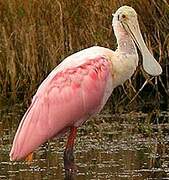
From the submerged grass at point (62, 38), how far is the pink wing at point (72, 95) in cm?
357

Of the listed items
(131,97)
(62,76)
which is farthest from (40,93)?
(131,97)

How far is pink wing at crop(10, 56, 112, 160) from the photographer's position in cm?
927

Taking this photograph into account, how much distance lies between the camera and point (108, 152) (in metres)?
10.0

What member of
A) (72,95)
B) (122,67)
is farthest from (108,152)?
(122,67)

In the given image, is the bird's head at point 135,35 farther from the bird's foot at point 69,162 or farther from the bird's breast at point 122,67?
the bird's foot at point 69,162

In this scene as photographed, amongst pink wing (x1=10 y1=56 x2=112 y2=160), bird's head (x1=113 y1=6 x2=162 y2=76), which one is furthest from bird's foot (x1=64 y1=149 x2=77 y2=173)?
bird's head (x1=113 y1=6 x2=162 y2=76)

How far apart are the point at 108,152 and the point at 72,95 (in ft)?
3.02

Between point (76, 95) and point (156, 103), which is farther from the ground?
point (76, 95)

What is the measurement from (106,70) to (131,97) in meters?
3.74

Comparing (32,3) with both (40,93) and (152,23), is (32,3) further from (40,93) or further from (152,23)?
(40,93)

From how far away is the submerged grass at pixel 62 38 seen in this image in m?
13.2

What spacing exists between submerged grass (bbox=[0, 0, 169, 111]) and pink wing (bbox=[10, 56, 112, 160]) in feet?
11.7

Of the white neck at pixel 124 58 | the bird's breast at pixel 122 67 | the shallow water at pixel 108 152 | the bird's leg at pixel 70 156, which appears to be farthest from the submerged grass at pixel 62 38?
the bird's leg at pixel 70 156

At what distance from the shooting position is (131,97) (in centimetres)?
1309
